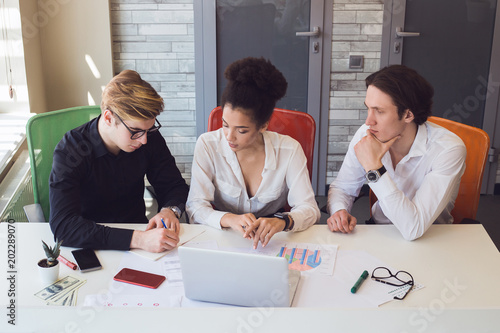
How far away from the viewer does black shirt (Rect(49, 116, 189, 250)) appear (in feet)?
5.58

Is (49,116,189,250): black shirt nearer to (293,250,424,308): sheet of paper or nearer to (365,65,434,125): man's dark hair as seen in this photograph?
(293,250,424,308): sheet of paper

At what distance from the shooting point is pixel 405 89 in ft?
6.37

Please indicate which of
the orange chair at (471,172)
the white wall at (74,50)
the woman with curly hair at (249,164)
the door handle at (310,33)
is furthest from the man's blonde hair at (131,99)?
the door handle at (310,33)

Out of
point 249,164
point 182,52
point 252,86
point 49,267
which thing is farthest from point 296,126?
point 182,52

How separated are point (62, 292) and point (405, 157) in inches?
51.5

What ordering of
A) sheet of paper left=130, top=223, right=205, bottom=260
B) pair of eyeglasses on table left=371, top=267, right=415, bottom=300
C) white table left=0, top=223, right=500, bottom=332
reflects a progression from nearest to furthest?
white table left=0, top=223, right=500, bottom=332 < pair of eyeglasses on table left=371, top=267, right=415, bottom=300 < sheet of paper left=130, top=223, right=205, bottom=260

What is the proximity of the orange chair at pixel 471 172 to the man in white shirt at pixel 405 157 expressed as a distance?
90 millimetres

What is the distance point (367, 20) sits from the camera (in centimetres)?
362

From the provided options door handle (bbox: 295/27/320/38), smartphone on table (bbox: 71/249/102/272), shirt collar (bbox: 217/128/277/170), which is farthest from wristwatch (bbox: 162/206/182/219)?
door handle (bbox: 295/27/320/38)

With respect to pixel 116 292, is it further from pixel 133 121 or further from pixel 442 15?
pixel 442 15

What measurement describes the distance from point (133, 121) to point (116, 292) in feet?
2.04

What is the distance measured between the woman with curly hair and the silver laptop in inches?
17.3

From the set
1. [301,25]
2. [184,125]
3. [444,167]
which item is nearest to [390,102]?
[444,167]

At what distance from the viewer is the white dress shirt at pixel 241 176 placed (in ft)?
6.63
